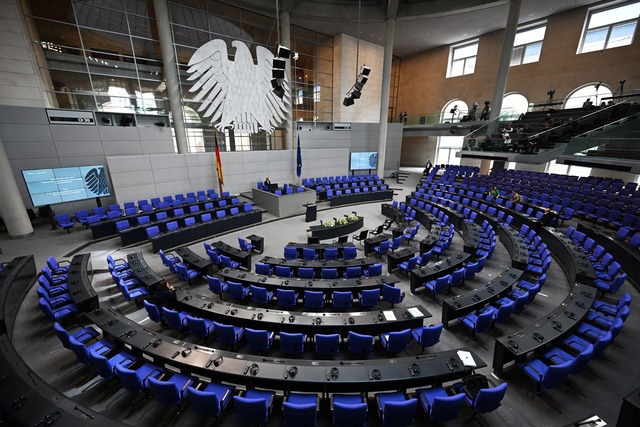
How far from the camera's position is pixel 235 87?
17766 mm

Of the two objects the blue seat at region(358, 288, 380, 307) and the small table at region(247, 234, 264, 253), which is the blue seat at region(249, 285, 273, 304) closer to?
the blue seat at region(358, 288, 380, 307)

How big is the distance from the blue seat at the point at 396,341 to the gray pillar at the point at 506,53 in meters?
22.0

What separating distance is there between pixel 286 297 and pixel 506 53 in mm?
23719

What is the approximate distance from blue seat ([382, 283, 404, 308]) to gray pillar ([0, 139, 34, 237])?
14.9m

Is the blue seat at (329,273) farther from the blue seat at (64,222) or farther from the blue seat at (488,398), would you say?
the blue seat at (64,222)

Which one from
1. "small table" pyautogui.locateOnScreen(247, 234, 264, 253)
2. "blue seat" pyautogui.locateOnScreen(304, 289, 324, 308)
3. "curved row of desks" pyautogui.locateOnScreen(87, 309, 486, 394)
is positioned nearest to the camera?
"curved row of desks" pyautogui.locateOnScreen(87, 309, 486, 394)

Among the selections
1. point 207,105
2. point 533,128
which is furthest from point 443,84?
point 207,105

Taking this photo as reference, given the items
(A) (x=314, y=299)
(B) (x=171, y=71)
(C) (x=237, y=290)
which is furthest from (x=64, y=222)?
(A) (x=314, y=299)

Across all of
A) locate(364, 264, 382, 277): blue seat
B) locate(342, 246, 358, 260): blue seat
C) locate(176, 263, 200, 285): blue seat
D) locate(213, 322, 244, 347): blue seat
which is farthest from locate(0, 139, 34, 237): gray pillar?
locate(364, 264, 382, 277): blue seat

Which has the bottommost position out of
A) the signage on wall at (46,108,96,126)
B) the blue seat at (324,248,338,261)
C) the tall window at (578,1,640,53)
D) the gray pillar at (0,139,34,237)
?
the blue seat at (324,248,338,261)

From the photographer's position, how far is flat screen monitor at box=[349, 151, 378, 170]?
81.0ft

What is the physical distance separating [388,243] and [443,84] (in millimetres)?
25102

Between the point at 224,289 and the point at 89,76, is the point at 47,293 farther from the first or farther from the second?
the point at 89,76

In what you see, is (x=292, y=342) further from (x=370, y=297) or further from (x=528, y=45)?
(x=528, y=45)
